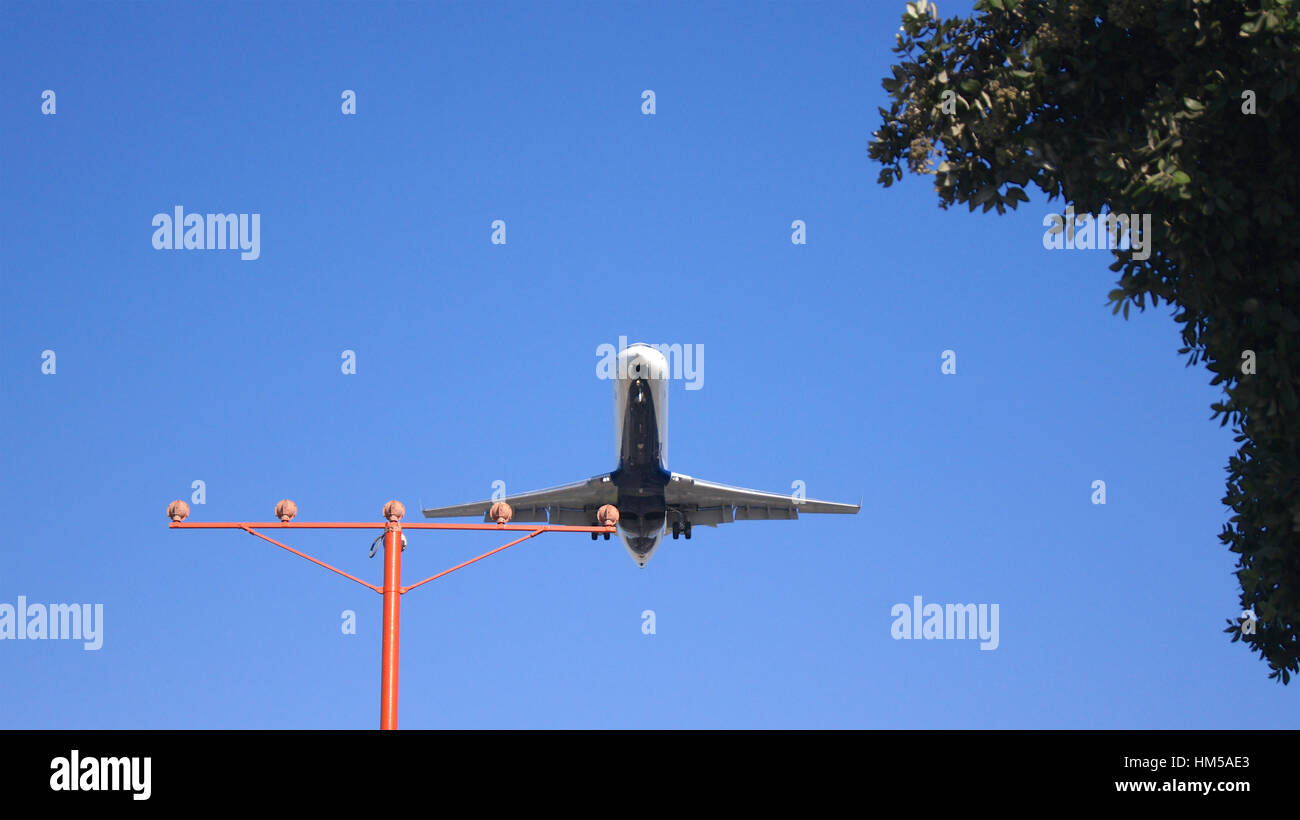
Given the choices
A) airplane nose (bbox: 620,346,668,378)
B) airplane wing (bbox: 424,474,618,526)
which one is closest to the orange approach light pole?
airplane nose (bbox: 620,346,668,378)

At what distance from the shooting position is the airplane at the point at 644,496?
5281 centimetres

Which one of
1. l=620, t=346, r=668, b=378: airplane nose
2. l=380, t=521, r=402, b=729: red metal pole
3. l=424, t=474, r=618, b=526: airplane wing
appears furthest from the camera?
l=424, t=474, r=618, b=526: airplane wing

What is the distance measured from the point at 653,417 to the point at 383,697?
34.9m

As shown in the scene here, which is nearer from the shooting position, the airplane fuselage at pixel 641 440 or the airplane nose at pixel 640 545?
the airplane fuselage at pixel 641 440

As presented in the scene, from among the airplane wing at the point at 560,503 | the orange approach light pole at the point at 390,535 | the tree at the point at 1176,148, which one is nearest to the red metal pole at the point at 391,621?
the orange approach light pole at the point at 390,535

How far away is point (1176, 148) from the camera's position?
69.8 ft

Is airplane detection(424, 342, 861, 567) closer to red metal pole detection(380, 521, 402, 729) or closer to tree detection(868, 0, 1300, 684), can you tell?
tree detection(868, 0, 1300, 684)

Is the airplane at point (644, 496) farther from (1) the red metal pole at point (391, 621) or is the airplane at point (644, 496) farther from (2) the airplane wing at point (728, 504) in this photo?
(1) the red metal pole at point (391, 621)

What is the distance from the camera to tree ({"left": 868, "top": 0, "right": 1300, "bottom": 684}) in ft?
69.3

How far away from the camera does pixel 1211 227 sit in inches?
847

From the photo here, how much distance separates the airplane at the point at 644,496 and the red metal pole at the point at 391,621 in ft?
103

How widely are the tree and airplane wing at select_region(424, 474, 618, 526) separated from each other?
3555 cm
